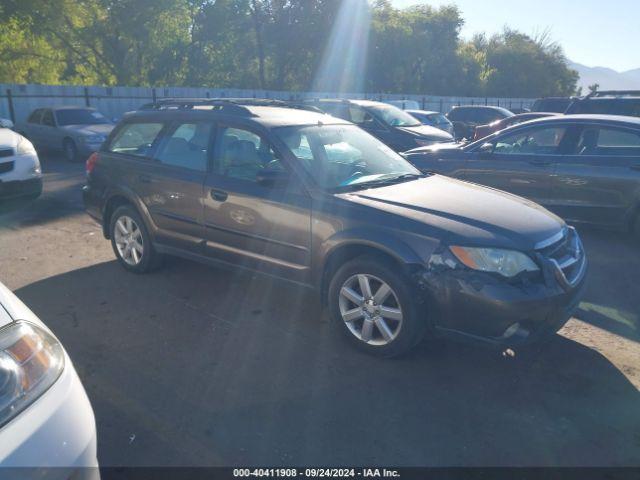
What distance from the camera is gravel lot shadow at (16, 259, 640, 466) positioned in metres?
2.77

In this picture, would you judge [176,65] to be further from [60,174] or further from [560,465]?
[560,465]

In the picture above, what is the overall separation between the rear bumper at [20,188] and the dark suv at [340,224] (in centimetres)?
296

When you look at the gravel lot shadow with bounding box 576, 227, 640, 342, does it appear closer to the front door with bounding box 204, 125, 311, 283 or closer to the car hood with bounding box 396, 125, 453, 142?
the front door with bounding box 204, 125, 311, 283

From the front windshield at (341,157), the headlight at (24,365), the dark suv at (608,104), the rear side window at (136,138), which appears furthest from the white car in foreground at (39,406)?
the dark suv at (608,104)

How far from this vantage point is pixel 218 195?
445cm

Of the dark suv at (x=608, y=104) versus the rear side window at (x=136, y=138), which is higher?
the dark suv at (x=608, y=104)

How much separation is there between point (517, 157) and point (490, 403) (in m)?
4.62

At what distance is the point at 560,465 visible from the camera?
2.67 metres


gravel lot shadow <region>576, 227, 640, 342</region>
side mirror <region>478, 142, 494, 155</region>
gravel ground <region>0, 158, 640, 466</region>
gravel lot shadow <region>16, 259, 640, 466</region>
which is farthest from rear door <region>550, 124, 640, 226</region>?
gravel lot shadow <region>16, 259, 640, 466</region>

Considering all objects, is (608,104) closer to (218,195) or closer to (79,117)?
(218,195)

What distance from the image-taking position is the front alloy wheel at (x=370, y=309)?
3572 millimetres

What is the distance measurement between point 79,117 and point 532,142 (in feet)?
40.3

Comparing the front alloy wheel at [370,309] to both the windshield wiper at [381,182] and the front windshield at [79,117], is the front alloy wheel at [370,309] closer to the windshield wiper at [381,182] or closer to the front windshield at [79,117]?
the windshield wiper at [381,182]

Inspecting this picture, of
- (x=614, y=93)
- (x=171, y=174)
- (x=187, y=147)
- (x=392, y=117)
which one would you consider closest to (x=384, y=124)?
(x=392, y=117)
